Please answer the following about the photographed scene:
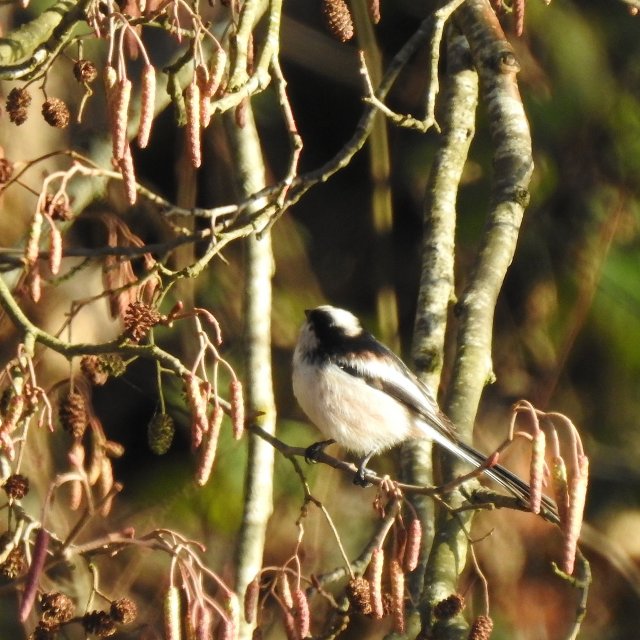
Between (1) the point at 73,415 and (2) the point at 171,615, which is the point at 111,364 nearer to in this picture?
(1) the point at 73,415

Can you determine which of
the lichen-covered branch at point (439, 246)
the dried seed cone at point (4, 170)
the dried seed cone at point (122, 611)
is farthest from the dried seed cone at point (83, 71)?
the lichen-covered branch at point (439, 246)

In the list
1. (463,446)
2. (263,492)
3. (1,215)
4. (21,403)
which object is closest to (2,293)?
(21,403)

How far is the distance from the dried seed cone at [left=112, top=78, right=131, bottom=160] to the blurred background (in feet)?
7.08

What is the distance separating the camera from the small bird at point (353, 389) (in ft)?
11.9

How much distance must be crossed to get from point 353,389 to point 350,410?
7 centimetres

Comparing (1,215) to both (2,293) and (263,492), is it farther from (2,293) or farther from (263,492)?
(2,293)

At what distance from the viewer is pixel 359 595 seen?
2.41 metres

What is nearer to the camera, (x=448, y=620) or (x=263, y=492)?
(x=448, y=620)

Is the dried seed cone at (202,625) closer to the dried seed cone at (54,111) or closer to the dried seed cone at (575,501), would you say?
the dried seed cone at (575,501)

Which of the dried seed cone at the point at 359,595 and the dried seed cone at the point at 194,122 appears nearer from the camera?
the dried seed cone at the point at 194,122

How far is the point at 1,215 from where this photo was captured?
4.23 meters

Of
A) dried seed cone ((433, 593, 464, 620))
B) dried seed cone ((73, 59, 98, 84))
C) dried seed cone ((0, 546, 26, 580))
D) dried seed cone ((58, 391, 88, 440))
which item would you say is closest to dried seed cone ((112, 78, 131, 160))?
dried seed cone ((73, 59, 98, 84))

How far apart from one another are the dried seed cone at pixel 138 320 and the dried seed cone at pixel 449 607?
92 cm

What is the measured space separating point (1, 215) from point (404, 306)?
66.5 inches
